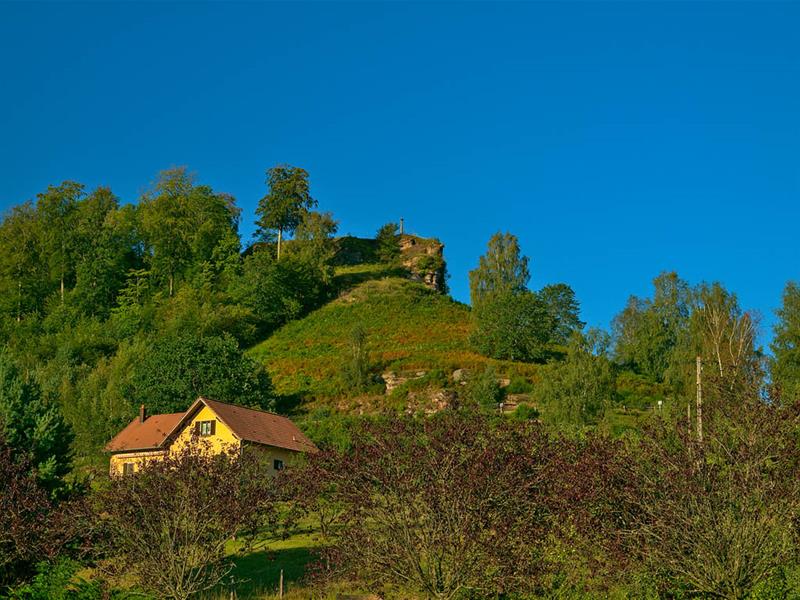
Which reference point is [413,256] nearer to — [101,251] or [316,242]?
[316,242]

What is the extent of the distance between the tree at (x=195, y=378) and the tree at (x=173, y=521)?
122ft

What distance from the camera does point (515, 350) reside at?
76.2 meters

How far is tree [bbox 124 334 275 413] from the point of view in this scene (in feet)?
192

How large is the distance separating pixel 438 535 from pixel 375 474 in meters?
2.15

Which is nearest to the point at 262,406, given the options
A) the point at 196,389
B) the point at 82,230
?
the point at 196,389

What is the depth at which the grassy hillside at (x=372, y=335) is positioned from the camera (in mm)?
Answer: 71938

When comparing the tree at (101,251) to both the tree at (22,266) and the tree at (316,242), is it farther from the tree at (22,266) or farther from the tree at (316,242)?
the tree at (316,242)

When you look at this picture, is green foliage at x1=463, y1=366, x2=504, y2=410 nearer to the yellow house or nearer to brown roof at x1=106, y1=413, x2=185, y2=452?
the yellow house

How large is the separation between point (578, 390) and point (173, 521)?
3294cm

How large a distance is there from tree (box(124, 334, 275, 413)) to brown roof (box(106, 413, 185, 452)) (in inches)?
153

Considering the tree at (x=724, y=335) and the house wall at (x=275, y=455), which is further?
the tree at (x=724, y=335)

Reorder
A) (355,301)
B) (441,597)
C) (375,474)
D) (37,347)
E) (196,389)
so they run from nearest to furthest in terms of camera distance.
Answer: (441,597), (375,474), (196,389), (37,347), (355,301)

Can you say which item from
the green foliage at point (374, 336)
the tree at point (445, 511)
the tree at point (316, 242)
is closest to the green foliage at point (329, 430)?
the green foliage at point (374, 336)

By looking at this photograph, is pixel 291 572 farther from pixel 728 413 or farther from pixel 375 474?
pixel 728 413
